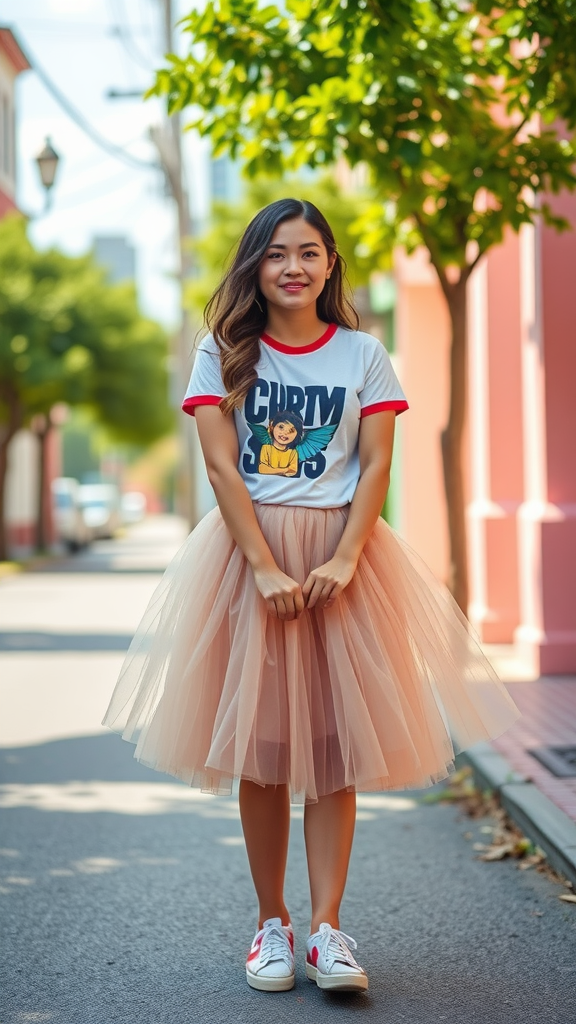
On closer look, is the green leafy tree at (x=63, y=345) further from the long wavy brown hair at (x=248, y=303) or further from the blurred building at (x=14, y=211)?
the long wavy brown hair at (x=248, y=303)

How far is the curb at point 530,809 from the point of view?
473 cm

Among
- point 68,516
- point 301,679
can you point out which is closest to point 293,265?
point 301,679

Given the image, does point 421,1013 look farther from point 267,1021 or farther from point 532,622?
point 532,622

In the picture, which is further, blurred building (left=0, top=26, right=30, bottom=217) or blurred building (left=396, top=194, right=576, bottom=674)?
blurred building (left=0, top=26, right=30, bottom=217)

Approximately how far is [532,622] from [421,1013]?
20.9ft

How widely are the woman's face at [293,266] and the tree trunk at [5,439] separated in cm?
2522

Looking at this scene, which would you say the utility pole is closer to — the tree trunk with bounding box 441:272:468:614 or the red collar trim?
the tree trunk with bounding box 441:272:468:614

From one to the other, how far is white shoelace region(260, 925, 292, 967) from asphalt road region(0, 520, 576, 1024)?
0.31 feet

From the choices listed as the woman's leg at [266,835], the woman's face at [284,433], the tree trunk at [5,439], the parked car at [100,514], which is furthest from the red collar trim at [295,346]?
the parked car at [100,514]

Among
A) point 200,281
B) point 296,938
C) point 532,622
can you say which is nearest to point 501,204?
point 532,622

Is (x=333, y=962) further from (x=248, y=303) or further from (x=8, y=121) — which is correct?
(x=8, y=121)

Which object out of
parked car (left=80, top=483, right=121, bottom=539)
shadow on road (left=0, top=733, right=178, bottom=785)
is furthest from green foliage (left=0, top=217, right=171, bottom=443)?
shadow on road (left=0, top=733, right=178, bottom=785)

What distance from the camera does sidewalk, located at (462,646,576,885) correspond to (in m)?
4.93

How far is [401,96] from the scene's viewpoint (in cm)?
638
